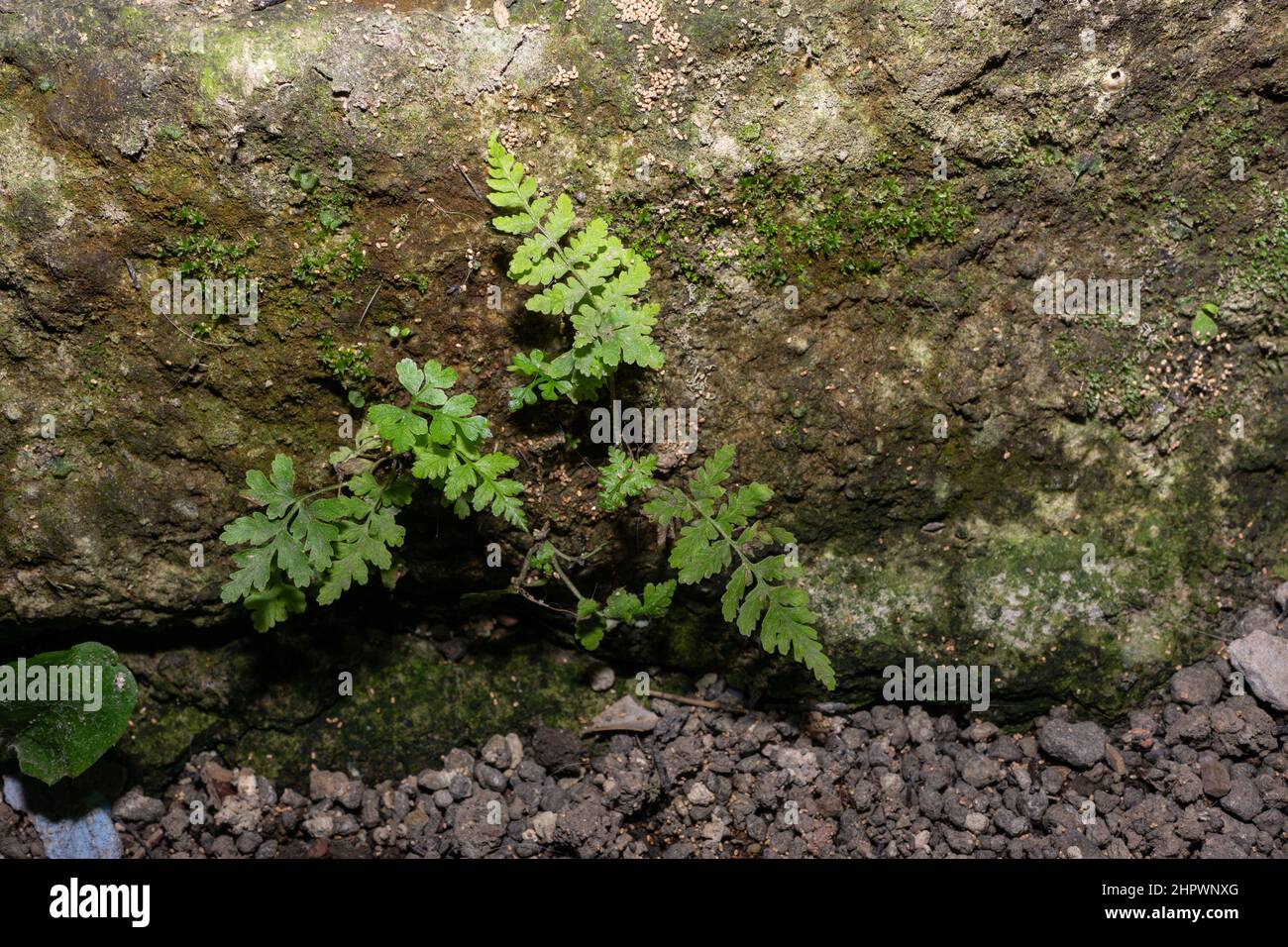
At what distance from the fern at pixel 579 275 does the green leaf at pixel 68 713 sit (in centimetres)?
218

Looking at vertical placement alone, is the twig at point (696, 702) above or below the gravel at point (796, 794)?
above

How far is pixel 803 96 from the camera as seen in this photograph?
4.31 meters

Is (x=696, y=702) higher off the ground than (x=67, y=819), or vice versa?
(x=696, y=702)

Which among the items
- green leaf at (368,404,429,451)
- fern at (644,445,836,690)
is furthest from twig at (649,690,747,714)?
green leaf at (368,404,429,451)

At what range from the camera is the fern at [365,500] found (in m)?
4.08

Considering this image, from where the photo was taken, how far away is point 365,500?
4285 millimetres

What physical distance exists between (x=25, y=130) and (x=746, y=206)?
2.70 m

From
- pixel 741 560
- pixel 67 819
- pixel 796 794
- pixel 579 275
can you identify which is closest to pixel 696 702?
pixel 796 794

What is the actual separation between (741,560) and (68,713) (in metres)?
2.80

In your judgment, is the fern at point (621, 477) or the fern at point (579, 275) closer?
the fern at point (579, 275)

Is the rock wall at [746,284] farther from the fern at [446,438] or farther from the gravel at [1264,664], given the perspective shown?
the fern at [446,438]

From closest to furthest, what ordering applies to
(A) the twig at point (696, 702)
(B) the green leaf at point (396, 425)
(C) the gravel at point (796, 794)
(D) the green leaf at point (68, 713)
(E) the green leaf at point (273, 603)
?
(B) the green leaf at point (396, 425), (E) the green leaf at point (273, 603), (D) the green leaf at point (68, 713), (C) the gravel at point (796, 794), (A) the twig at point (696, 702)

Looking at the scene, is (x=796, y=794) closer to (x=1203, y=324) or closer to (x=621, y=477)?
(x=621, y=477)

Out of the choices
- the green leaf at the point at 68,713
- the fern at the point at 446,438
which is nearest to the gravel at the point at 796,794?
the green leaf at the point at 68,713
